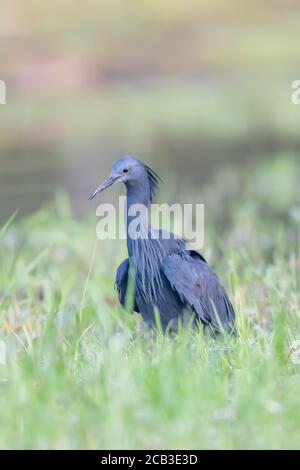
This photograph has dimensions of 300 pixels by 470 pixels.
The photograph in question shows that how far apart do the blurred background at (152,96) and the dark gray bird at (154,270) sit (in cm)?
458

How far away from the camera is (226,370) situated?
15.1 feet

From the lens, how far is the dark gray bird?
584cm

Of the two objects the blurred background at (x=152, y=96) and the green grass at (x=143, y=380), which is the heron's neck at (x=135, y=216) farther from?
the blurred background at (x=152, y=96)

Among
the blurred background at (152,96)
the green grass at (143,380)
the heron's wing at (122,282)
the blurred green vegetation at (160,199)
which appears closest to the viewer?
the green grass at (143,380)

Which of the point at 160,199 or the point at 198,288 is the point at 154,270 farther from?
the point at 160,199

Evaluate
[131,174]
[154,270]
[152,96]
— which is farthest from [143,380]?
[152,96]

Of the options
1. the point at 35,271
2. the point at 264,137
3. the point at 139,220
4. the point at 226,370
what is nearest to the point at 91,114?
the point at 264,137

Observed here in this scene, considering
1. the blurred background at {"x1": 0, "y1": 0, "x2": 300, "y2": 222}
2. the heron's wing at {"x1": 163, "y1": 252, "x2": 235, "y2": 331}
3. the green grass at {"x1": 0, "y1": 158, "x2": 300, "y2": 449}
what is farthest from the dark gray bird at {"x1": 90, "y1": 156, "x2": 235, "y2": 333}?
the blurred background at {"x1": 0, "y1": 0, "x2": 300, "y2": 222}

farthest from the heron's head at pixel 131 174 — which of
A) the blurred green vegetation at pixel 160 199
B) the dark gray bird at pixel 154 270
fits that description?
the blurred green vegetation at pixel 160 199

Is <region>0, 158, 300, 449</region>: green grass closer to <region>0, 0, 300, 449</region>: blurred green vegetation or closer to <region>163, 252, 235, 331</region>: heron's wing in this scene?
<region>0, 0, 300, 449</region>: blurred green vegetation

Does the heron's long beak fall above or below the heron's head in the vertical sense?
below

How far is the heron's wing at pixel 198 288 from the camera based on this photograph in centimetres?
574

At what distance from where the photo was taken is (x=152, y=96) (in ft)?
60.7

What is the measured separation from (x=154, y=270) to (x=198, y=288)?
29cm
